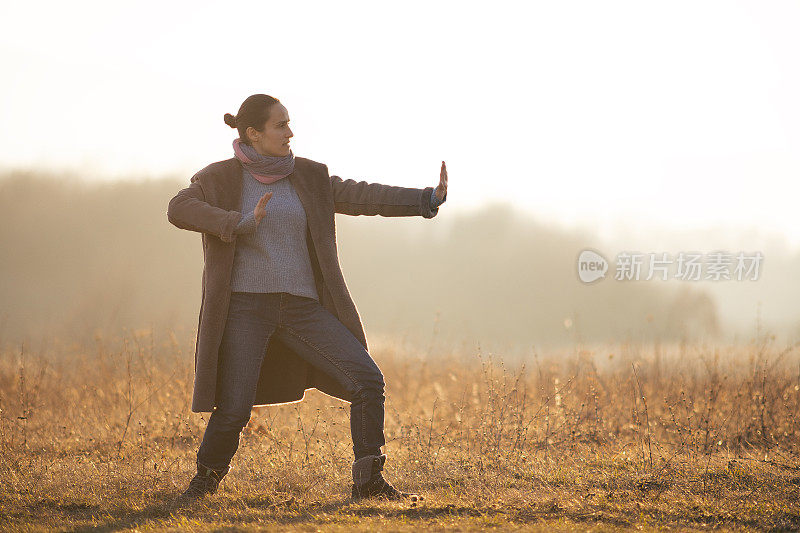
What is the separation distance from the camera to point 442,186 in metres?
4.83

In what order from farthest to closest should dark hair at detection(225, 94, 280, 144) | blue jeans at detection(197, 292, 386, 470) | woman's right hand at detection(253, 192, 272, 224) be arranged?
dark hair at detection(225, 94, 280, 144), blue jeans at detection(197, 292, 386, 470), woman's right hand at detection(253, 192, 272, 224)

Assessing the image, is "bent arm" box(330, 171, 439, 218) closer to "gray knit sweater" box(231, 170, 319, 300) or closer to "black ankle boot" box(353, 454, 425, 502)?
"gray knit sweater" box(231, 170, 319, 300)

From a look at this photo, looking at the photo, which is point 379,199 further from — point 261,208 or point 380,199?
point 261,208

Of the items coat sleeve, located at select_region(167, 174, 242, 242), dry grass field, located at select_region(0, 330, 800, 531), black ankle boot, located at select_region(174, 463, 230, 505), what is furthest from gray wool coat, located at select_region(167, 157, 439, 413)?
dry grass field, located at select_region(0, 330, 800, 531)

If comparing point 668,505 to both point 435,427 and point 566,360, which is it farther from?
point 566,360

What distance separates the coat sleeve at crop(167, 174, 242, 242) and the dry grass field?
1510mm

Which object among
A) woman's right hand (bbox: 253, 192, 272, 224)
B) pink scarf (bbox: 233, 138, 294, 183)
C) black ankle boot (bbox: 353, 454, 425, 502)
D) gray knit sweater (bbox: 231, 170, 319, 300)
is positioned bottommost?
black ankle boot (bbox: 353, 454, 425, 502)

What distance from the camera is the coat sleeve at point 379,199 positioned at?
491cm

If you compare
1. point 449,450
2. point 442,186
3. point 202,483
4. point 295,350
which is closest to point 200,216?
point 295,350

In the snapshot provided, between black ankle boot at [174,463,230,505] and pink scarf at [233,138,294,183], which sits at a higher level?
pink scarf at [233,138,294,183]

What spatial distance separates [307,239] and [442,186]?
2.76ft

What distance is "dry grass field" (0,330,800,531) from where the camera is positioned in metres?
4.61

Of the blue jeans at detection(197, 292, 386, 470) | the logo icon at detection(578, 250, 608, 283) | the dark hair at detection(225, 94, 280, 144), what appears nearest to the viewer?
the blue jeans at detection(197, 292, 386, 470)

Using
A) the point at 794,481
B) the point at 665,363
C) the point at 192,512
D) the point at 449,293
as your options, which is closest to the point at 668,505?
the point at 794,481
